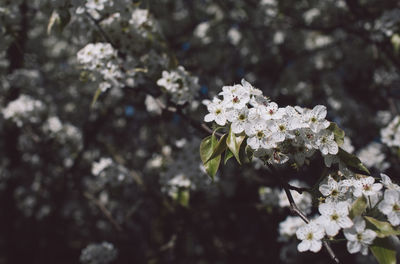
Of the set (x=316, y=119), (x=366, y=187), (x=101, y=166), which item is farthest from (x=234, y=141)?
(x=101, y=166)

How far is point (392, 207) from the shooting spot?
154 centimetres

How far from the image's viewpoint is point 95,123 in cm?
526

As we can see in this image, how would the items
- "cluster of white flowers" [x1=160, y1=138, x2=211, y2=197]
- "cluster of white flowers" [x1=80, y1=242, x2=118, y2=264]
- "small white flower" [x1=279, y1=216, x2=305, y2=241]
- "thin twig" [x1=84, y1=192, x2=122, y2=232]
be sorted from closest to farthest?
"small white flower" [x1=279, y1=216, x2=305, y2=241], "cluster of white flowers" [x1=160, y1=138, x2=211, y2=197], "cluster of white flowers" [x1=80, y1=242, x2=118, y2=264], "thin twig" [x1=84, y1=192, x2=122, y2=232]

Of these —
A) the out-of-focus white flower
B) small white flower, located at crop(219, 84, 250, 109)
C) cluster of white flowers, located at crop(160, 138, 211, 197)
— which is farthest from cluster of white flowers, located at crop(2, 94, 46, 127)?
small white flower, located at crop(219, 84, 250, 109)

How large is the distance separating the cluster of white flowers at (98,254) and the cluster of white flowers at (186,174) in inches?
31.5

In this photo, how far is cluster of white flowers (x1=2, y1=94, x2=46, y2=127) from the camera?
3766 mm

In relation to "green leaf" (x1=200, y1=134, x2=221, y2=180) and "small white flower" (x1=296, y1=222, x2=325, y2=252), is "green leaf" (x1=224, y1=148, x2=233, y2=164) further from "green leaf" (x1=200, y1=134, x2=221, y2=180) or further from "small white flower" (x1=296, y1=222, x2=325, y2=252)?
"small white flower" (x1=296, y1=222, x2=325, y2=252)

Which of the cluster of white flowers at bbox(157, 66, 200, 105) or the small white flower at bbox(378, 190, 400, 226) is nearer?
the small white flower at bbox(378, 190, 400, 226)

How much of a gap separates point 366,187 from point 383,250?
0.96 feet

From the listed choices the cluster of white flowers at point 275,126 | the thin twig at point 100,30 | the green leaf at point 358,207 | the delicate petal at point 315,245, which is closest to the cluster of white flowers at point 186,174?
the thin twig at point 100,30

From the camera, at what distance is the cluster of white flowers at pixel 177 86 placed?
2676 mm

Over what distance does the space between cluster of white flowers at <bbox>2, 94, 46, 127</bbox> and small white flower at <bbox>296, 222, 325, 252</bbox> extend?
3.23 metres

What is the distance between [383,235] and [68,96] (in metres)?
5.65

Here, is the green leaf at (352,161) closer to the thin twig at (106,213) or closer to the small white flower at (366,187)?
the small white flower at (366,187)
